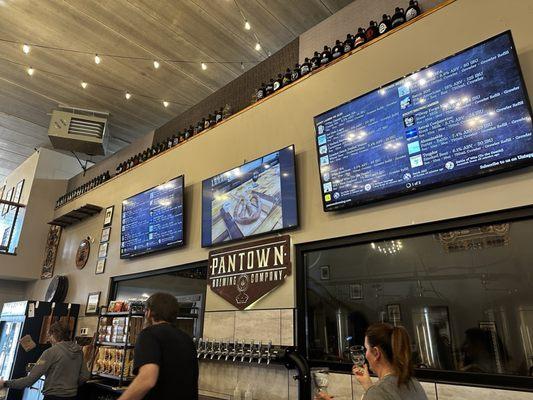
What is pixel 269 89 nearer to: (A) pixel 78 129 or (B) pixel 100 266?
(B) pixel 100 266

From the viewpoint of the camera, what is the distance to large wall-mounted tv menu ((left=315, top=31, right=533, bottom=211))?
2.00 metres

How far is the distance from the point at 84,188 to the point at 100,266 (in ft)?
6.39

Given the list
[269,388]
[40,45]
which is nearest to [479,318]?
[269,388]

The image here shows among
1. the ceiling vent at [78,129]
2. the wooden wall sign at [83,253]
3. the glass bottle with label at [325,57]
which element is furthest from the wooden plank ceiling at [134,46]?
the wooden wall sign at [83,253]

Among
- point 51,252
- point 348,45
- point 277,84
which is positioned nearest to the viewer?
point 348,45

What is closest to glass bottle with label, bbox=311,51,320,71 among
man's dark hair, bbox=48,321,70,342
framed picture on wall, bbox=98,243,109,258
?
man's dark hair, bbox=48,321,70,342

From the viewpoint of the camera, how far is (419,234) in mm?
2385

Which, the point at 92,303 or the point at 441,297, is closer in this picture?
the point at 441,297

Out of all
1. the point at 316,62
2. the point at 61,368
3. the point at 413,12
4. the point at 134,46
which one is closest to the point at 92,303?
the point at 61,368

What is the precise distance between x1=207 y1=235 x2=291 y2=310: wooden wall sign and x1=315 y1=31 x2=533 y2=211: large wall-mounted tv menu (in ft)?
1.96

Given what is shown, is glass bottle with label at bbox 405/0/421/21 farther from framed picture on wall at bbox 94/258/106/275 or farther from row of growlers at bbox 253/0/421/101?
framed picture on wall at bbox 94/258/106/275

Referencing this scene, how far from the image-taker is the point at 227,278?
335 cm

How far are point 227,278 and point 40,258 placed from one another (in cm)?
534

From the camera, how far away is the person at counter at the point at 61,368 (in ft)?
10.2
